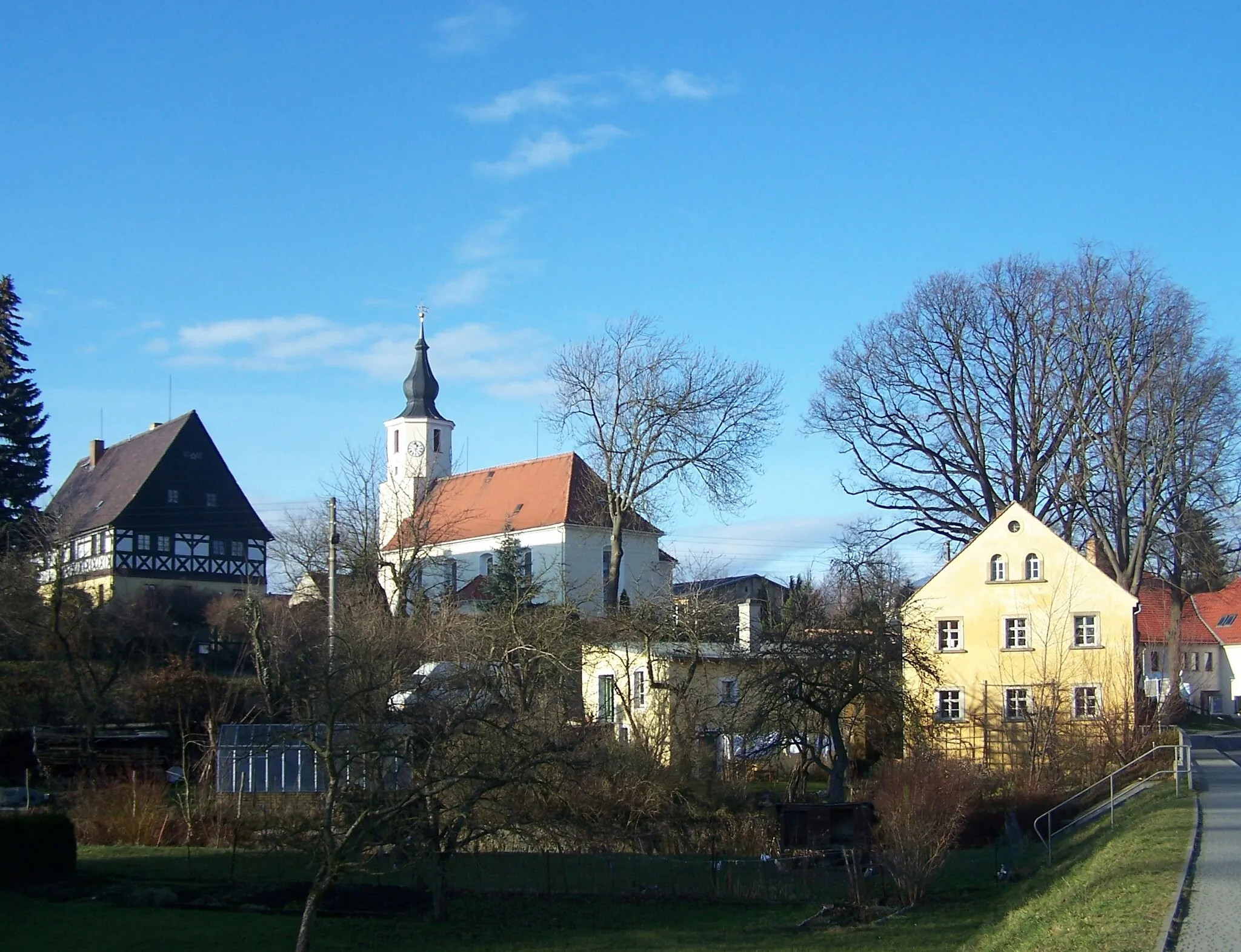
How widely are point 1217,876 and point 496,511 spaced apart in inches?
2198

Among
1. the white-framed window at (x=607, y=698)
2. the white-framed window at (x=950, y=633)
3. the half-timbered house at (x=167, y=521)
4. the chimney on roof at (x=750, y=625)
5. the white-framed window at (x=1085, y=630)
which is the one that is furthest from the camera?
the half-timbered house at (x=167, y=521)

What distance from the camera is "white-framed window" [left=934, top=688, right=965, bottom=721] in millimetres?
38625

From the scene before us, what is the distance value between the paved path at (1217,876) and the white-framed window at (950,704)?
383 inches

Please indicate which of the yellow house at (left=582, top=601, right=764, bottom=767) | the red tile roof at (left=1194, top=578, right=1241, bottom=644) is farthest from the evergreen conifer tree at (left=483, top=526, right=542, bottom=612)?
the red tile roof at (left=1194, top=578, right=1241, bottom=644)

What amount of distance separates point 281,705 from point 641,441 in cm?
1948

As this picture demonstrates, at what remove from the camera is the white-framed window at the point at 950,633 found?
129 feet

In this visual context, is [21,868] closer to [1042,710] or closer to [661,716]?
[661,716]

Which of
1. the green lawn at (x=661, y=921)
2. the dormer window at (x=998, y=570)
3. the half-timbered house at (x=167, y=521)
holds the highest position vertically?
the half-timbered house at (x=167, y=521)

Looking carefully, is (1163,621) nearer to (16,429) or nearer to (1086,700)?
(1086,700)

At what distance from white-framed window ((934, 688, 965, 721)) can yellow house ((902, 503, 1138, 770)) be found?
0.08ft

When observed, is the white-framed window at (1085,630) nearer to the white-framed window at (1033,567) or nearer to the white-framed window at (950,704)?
the white-framed window at (1033,567)

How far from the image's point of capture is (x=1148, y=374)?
38.3m

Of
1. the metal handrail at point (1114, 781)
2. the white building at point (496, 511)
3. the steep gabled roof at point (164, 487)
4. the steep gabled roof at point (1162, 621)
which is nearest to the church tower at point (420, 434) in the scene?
the white building at point (496, 511)

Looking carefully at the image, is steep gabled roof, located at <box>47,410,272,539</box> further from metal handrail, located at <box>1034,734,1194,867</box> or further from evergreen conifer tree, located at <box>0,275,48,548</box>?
metal handrail, located at <box>1034,734,1194,867</box>
